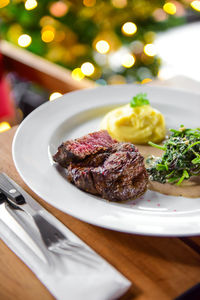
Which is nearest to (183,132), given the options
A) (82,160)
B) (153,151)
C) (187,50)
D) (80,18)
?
(153,151)

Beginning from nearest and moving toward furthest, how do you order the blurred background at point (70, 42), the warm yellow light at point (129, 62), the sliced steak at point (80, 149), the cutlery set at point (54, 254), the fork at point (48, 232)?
the cutlery set at point (54, 254) → the fork at point (48, 232) → the sliced steak at point (80, 149) → the blurred background at point (70, 42) → the warm yellow light at point (129, 62)

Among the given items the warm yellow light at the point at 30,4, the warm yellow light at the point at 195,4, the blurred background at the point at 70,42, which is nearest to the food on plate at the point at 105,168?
the blurred background at the point at 70,42

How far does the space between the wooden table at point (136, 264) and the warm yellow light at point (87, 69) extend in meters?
3.31

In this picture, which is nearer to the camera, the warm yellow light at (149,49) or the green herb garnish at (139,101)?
the green herb garnish at (139,101)

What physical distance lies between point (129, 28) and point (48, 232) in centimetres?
363

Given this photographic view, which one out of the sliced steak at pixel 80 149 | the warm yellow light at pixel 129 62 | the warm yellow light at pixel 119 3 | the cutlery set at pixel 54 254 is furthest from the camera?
the warm yellow light at pixel 129 62

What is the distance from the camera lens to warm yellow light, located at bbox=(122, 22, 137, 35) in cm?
446

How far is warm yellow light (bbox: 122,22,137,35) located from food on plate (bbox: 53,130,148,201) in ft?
9.76

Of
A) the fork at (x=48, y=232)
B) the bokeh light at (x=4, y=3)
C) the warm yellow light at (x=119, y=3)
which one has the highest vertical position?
the bokeh light at (x=4, y=3)

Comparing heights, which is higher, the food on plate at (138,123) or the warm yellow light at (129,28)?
the warm yellow light at (129,28)

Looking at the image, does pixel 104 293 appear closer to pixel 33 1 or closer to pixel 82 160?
pixel 82 160

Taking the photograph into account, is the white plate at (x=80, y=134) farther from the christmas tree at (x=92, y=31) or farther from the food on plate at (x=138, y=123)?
the christmas tree at (x=92, y=31)

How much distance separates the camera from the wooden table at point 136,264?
1281 millimetres

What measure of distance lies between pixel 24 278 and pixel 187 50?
6.31m
